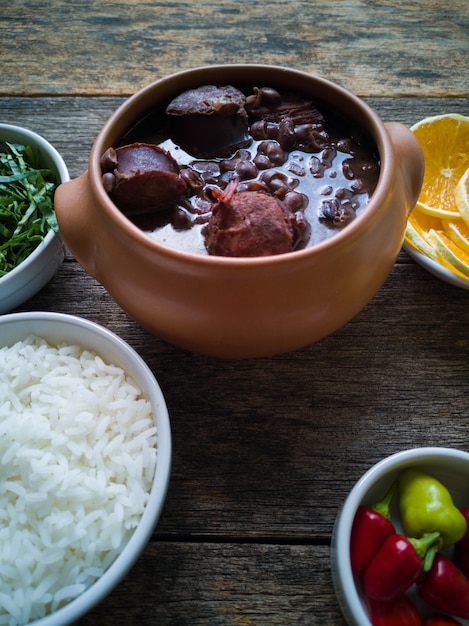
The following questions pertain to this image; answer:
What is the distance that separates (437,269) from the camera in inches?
53.2

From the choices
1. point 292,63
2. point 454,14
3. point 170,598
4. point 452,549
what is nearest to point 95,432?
point 170,598

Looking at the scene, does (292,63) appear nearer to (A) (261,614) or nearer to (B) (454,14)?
(B) (454,14)

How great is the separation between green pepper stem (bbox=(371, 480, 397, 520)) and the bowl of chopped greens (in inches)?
33.8

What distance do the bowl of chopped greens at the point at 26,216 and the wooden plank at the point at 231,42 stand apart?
1.21 ft

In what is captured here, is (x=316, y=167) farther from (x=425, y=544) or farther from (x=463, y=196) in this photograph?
(x=425, y=544)

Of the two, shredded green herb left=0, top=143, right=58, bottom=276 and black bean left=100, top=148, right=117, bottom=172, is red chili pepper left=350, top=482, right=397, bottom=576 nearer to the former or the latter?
black bean left=100, top=148, right=117, bottom=172

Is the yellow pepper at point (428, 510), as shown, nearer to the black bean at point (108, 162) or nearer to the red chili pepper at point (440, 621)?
the red chili pepper at point (440, 621)

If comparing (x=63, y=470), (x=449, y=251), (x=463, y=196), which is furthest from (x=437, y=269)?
(x=63, y=470)

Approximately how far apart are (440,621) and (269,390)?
527 millimetres

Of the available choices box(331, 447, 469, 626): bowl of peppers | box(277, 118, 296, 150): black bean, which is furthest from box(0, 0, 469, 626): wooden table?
box(277, 118, 296, 150): black bean

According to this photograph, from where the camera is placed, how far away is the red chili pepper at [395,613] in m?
0.96

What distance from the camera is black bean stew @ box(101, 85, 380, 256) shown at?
109 cm

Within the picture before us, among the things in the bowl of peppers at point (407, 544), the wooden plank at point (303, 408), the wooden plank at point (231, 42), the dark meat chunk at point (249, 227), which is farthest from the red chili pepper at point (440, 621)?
the wooden plank at point (231, 42)

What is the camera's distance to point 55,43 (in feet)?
6.46
